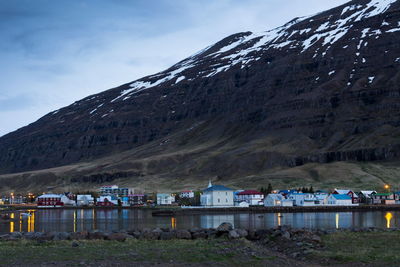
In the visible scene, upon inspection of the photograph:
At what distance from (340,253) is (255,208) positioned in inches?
3733

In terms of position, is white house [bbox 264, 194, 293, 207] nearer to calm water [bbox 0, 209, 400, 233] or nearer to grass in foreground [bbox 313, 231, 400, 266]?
calm water [bbox 0, 209, 400, 233]

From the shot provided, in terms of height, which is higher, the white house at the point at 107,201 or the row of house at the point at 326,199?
the row of house at the point at 326,199

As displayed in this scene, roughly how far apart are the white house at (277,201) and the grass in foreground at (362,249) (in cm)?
9308

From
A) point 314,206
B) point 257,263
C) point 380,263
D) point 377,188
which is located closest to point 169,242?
point 257,263

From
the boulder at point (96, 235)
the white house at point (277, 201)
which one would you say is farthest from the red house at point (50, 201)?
the boulder at point (96, 235)

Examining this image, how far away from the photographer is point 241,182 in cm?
18200

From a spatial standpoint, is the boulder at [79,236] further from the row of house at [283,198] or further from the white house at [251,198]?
the white house at [251,198]

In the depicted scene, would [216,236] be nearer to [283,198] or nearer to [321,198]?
[283,198]

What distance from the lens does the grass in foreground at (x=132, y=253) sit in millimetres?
26344

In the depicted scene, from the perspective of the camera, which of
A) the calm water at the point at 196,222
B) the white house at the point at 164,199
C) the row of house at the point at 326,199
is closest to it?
the calm water at the point at 196,222

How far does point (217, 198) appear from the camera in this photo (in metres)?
128

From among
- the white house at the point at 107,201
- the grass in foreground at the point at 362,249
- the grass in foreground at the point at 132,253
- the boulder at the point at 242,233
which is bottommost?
the white house at the point at 107,201

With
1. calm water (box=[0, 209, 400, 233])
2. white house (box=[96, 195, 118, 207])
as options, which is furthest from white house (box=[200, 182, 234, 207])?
white house (box=[96, 195, 118, 207])

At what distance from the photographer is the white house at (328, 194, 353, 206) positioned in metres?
132
